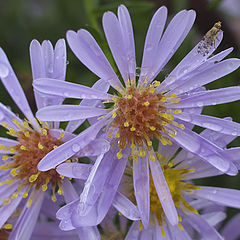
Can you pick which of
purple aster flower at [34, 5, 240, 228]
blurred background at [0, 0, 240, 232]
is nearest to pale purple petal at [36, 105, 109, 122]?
purple aster flower at [34, 5, 240, 228]

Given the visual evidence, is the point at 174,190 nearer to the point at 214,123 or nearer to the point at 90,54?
the point at 214,123

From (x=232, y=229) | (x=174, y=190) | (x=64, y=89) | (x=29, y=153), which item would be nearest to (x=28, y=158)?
(x=29, y=153)

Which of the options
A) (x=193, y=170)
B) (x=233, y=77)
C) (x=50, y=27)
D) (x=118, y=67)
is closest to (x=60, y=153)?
(x=118, y=67)

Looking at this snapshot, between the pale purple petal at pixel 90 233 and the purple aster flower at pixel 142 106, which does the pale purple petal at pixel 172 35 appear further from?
the pale purple petal at pixel 90 233

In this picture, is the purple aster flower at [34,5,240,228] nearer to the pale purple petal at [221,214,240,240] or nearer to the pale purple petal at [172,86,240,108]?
the pale purple petal at [172,86,240,108]

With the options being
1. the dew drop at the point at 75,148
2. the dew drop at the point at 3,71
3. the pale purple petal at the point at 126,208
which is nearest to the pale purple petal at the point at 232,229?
the pale purple petal at the point at 126,208

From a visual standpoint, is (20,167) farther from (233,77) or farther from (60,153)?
(233,77)
